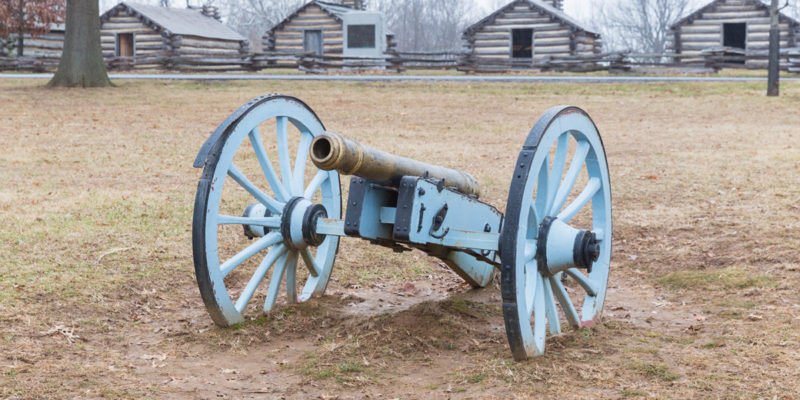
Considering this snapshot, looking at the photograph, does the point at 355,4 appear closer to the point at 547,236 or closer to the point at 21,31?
the point at 21,31

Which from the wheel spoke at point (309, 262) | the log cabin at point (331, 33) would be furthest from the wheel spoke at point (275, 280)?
the log cabin at point (331, 33)

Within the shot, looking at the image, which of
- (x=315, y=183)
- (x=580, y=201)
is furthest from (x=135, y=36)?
(x=580, y=201)

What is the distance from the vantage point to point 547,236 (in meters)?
4.68

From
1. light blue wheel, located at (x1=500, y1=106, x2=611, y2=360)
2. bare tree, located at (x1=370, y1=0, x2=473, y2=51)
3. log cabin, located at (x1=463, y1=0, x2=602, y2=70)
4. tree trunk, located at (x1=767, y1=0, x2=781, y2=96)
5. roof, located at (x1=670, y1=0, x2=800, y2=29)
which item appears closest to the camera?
light blue wheel, located at (x1=500, y1=106, x2=611, y2=360)

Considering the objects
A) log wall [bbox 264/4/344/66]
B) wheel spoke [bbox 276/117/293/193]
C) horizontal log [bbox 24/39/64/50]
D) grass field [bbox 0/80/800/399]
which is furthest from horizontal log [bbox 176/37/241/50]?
wheel spoke [bbox 276/117/293/193]

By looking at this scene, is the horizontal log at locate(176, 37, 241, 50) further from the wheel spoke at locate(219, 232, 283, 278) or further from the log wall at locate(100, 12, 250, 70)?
the wheel spoke at locate(219, 232, 283, 278)

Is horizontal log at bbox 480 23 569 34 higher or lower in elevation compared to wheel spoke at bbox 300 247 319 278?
higher

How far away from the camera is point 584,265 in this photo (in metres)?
4.77

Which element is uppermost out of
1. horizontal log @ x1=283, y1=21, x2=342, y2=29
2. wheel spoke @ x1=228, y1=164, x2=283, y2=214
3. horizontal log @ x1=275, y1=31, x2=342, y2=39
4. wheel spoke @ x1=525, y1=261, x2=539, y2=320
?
horizontal log @ x1=283, y1=21, x2=342, y2=29

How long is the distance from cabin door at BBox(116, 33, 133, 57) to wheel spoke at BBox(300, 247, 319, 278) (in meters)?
37.2

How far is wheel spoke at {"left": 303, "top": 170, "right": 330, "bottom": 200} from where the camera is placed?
569 cm

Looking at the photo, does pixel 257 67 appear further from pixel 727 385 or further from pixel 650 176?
pixel 727 385

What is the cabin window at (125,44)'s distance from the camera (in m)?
40.5

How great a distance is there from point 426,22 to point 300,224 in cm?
7062
